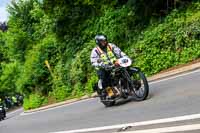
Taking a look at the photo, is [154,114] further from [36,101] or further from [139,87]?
[36,101]

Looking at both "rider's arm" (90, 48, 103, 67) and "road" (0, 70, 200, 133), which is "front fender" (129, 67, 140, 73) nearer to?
"road" (0, 70, 200, 133)

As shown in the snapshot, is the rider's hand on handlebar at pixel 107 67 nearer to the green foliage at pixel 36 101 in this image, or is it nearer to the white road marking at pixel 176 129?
the white road marking at pixel 176 129

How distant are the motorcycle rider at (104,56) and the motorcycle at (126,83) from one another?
0.42 ft

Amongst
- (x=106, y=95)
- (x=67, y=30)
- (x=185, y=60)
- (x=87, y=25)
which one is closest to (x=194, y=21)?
(x=185, y=60)

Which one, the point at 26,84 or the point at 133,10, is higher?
the point at 133,10

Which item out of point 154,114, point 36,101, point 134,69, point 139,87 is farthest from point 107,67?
point 36,101

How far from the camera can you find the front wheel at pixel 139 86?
35.9 ft

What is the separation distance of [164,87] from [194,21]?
5122mm

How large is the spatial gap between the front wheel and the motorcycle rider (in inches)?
29.3

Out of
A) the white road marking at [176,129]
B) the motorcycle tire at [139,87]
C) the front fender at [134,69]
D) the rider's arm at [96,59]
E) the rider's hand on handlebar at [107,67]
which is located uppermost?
the rider's arm at [96,59]

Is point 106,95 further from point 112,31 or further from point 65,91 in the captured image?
point 65,91

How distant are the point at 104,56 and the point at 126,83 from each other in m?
0.87

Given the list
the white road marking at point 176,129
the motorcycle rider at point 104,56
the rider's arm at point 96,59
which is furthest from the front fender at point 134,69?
the white road marking at point 176,129

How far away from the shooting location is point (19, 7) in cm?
3756
